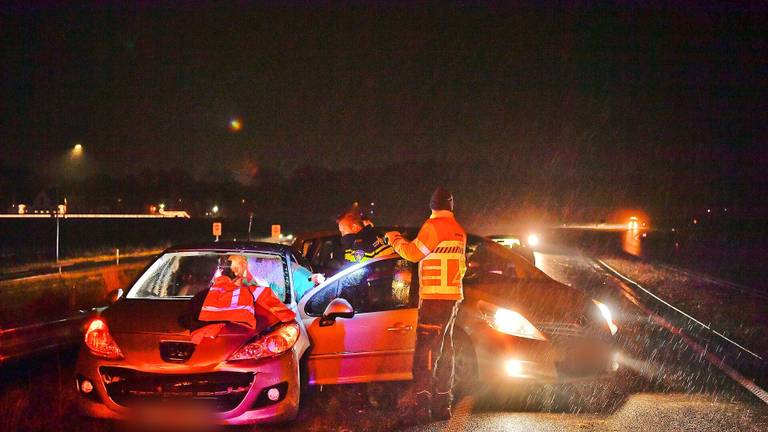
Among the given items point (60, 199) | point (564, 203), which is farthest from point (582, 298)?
point (564, 203)

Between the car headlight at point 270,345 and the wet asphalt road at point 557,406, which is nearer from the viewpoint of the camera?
the car headlight at point 270,345

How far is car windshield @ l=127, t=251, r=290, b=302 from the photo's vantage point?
21.8 feet

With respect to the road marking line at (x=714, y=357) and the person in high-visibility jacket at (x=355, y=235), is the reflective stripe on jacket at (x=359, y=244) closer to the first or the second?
the person in high-visibility jacket at (x=355, y=235)

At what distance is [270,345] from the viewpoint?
546 cm

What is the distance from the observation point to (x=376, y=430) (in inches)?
224

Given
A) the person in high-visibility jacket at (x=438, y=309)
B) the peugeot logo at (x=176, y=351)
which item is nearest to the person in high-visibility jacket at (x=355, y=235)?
the person in high-visibility jacket at (x=438, y=309)

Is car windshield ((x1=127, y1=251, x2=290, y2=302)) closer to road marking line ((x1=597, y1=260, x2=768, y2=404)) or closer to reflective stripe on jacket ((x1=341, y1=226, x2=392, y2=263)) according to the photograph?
reflective stripe on jacket ((x1=341, y1=226, x2=392, y2=263))

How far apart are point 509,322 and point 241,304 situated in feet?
8.01

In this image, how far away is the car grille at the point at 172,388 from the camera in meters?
5.16

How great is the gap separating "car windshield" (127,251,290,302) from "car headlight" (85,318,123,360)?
925 millimetres

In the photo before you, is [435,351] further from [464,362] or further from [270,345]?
[270,345]

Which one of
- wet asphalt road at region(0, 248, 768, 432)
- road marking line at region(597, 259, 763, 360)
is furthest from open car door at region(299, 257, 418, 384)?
road marking line at region(597, 259, 763, 360)

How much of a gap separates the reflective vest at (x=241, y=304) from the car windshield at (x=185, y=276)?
605 mm

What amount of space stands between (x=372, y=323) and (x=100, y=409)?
2303 millimetres
